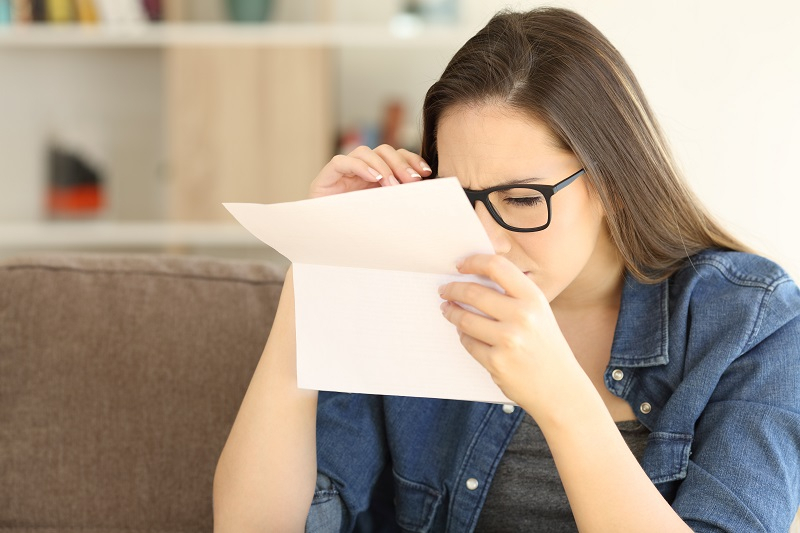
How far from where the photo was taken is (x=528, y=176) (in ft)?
3.54

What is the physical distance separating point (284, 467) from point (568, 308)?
48 centimetres

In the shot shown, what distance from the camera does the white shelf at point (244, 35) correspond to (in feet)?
10.2

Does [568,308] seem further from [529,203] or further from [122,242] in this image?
[122,242]

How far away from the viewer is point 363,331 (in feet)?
3.30

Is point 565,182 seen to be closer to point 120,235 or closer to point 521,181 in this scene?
point 521,181

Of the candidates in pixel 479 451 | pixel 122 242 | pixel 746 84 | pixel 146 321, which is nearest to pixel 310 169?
pixel 122 242

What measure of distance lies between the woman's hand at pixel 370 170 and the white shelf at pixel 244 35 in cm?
200

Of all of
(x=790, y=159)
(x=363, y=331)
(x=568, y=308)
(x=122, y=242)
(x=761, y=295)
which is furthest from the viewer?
(x=122, y=242)

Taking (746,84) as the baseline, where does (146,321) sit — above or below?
below

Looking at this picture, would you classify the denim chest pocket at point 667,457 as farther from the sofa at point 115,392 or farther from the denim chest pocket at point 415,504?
the sofa at point 115,392

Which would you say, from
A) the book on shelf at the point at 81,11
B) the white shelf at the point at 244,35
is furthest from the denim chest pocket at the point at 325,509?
the book on shelf at the point at 81,11

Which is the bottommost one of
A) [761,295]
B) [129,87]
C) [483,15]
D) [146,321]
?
[146,321]

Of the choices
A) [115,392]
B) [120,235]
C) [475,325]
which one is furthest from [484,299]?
[120,235]

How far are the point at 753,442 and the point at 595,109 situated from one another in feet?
1.47
